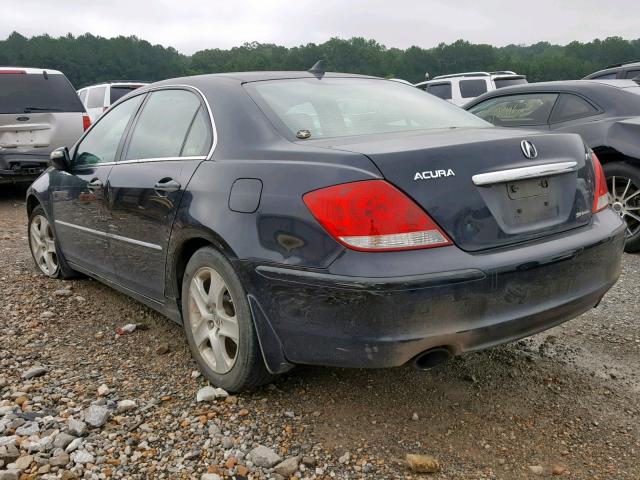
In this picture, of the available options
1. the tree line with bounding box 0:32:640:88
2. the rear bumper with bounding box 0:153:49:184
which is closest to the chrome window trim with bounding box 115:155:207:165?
the rear bumper with bounding box 0:153:49:184

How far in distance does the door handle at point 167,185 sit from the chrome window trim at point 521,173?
1.46 metres

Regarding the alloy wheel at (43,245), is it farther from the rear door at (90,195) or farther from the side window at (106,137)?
the side window at (106,137)

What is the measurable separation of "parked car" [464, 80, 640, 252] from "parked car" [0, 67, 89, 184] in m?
5.84

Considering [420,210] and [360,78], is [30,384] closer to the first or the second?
[420,210]

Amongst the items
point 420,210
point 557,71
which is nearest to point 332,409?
point 420,210

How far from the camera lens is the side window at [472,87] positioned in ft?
50.3

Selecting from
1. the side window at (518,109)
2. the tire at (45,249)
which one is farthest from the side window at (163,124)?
the side window at (518,109)

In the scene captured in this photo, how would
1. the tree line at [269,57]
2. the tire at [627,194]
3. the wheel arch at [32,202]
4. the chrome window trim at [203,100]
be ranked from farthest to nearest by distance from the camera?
the tree line at [269,57]
the tire at [627,194]
the wheel arch at [32,202]
the chrome window trim at [203,100]

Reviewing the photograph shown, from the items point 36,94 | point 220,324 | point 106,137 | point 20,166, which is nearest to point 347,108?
point 220,324

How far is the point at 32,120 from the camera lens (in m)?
8.25

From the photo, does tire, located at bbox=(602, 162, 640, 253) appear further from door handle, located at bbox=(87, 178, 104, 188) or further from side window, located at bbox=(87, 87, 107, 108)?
side window, located at bbox=(87, 87, 107, 108)

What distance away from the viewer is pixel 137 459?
243 centimetres

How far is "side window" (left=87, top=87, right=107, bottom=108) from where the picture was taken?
14.7 m

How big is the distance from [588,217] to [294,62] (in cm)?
4681
